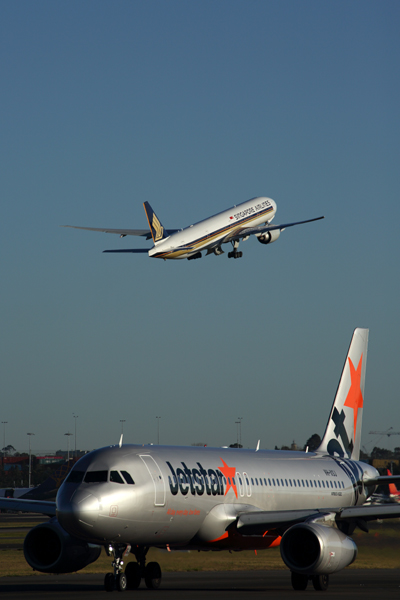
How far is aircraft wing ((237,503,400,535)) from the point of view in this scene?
26812mm

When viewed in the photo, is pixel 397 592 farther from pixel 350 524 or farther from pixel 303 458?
pixel 303 458

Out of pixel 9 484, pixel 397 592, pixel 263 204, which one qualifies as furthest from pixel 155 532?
pixel 9 484

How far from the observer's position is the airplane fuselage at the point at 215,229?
5800 centimetres

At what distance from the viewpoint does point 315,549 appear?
2497 centimetres

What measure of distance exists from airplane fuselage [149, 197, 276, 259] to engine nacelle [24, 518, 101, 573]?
31.6 meters

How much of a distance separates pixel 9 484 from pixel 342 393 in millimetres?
123867

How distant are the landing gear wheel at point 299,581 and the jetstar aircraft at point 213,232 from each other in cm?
3299

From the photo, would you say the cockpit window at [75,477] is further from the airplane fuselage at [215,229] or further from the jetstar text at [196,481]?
the airplane fuselage at [215,229]

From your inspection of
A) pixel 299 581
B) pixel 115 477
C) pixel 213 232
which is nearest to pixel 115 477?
pixel 115 477

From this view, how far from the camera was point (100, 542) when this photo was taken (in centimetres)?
2441

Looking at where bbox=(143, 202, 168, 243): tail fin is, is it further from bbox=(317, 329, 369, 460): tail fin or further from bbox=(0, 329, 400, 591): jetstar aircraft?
bbox=(0, 329, 400, 591): jetstar aircraft

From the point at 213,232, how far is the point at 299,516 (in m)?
37.0

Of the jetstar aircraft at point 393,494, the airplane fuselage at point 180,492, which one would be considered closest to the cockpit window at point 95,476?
the airplane fuselage at point 180,492

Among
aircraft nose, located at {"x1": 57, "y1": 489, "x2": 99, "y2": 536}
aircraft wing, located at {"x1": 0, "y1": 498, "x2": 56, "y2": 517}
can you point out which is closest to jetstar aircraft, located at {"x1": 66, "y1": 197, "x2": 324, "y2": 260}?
aircraft wing, located at {"x1": 0, "y1": 498, "x2": 56, "y2": 517}
